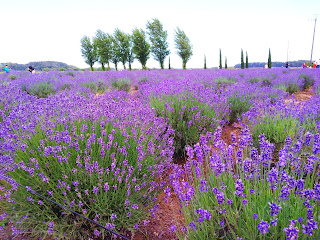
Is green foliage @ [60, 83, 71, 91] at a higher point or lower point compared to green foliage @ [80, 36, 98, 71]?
lower

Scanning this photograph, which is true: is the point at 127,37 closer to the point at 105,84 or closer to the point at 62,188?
the point at 105,84

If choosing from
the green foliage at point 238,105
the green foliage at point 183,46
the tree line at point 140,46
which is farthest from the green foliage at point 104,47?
the green foliage at point 238,105

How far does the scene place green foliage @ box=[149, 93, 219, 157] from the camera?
3645 millimetres

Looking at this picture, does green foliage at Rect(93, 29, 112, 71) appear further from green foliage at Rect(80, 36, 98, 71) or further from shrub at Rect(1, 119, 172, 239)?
shrub at Rect(1, 119, 172, 239)

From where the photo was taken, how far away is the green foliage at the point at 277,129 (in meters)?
3.14

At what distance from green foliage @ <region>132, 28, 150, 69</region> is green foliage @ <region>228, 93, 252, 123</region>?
95.0 feet

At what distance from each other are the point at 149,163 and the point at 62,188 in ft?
2.81

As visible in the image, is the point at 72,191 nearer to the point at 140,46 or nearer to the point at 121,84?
the point at 121,84

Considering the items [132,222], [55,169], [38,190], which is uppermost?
[55,169]

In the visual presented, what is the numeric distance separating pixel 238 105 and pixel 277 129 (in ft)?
7.06

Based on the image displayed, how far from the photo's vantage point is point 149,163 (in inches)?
94.3

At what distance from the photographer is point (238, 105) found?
5.34 meters

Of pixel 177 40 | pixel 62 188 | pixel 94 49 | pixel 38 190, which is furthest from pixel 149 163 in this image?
pixel 94 49

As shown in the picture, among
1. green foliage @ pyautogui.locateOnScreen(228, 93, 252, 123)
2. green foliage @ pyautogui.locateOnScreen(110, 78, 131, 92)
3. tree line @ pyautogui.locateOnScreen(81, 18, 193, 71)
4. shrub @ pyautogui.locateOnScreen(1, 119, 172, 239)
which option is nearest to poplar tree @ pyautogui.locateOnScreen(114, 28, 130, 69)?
tree line @ pyautogui.locateOnScreen(81, 18, 193, 71)
